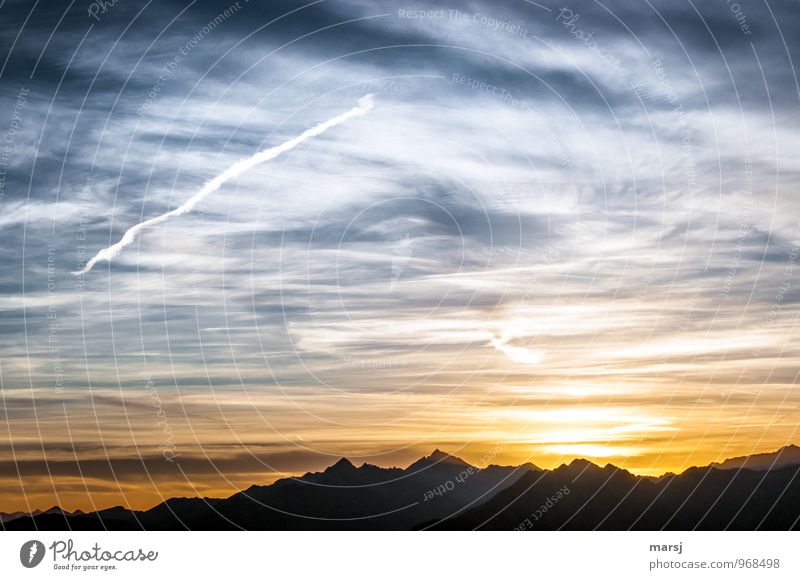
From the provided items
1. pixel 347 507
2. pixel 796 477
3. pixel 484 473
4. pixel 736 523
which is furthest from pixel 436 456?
pixel 736 523

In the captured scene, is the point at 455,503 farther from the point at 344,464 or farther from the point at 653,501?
the point at 653,501

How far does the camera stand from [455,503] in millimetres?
32625

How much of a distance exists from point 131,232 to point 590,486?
66.2 meters
